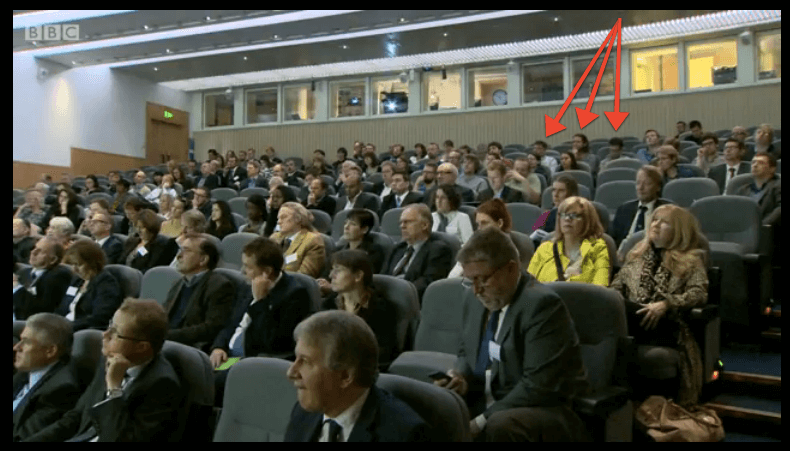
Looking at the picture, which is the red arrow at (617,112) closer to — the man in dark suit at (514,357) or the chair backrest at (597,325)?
the chair backrest at (597,325)

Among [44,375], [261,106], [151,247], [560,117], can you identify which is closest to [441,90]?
[560,117]

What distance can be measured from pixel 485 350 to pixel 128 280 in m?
→ 2.31

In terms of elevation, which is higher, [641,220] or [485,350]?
[641,220]

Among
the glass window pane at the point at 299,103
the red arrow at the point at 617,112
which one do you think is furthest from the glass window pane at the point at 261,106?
the red arrow at the point at 617,112

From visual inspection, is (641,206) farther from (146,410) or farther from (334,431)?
(146,410)

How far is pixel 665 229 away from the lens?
8.72 feet

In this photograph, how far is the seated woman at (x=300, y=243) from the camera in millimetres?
3637

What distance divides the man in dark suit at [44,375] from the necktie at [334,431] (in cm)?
135

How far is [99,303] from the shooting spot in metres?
3.27

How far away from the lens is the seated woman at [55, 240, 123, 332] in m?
3.23

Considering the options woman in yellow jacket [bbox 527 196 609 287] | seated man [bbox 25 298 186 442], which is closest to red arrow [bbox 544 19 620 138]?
woman in yellow jacket [bbox 527 196 609 287]

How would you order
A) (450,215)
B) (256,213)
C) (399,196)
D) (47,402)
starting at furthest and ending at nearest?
(399,196) → (256,213) → (450,215) → (47,402)

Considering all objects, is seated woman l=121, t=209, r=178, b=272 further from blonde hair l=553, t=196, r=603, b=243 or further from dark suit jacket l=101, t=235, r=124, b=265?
blonde hair l=553, t=196, r=603, b=243

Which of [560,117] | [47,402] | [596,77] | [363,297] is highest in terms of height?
[596,77]
